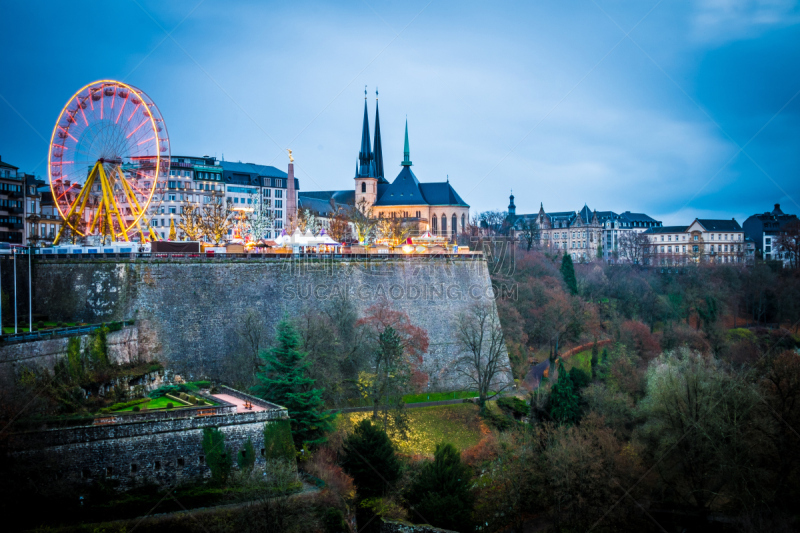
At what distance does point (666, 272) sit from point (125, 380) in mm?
63616

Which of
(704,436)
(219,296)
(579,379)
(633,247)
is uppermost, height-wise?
Result: (633,247)

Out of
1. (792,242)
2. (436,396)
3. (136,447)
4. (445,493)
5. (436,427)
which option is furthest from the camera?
(792,242)

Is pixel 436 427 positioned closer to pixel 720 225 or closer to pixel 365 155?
pixel 365 155

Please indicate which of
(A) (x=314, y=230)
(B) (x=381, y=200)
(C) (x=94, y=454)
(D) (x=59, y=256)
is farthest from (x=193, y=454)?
(B) (x=381, y=200)

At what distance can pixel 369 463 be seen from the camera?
24.0 m

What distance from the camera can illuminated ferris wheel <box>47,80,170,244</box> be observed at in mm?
35531

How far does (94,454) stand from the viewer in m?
19.9

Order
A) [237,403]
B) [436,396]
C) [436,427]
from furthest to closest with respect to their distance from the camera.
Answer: [436,396], [436,427], [237,403]

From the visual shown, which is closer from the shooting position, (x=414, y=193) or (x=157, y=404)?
(x=157, y=404)

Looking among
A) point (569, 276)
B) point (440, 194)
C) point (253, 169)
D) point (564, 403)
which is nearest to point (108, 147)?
point (564, 403)

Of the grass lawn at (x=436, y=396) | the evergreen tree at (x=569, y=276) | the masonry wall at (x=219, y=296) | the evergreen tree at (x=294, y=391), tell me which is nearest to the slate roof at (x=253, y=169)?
the evergreen tree at (x=569, y=276)

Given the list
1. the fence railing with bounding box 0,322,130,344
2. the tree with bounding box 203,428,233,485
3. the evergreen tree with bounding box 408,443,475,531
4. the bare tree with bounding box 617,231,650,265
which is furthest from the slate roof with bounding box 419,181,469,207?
the tree with bounding box 203,428,233,485

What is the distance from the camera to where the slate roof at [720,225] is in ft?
298

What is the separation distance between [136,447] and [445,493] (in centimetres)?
1068
